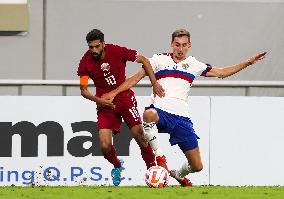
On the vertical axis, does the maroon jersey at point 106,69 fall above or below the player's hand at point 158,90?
above

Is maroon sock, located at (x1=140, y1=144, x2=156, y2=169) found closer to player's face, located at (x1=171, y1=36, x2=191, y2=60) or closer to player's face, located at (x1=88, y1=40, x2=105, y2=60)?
player's face, located at (x1=88, y1=40, x2=105, y2=60)

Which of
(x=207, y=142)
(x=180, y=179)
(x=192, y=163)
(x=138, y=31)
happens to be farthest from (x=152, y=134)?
(x=138, y=31)

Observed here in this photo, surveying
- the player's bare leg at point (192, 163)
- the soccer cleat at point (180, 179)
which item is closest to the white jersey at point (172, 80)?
the player's bare leg at point (192, 163)

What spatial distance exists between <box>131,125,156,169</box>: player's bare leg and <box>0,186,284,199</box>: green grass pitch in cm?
157

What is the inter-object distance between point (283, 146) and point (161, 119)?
3407mm

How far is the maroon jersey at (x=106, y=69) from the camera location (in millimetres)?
14742

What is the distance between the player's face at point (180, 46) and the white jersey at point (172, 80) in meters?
0.07

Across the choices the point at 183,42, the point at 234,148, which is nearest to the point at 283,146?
the point at 234,148

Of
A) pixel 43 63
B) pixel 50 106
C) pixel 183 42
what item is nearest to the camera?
pixel 183 42

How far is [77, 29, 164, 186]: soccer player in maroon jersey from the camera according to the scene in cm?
1464

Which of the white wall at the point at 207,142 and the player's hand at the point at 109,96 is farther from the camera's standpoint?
the white wall at the point at 207,142

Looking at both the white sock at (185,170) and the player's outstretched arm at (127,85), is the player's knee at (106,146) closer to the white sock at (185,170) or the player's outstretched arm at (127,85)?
the player's outstretched arm at (127,85)

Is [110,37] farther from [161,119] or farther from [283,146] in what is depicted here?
[161,119]

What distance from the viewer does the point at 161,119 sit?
14180mm
